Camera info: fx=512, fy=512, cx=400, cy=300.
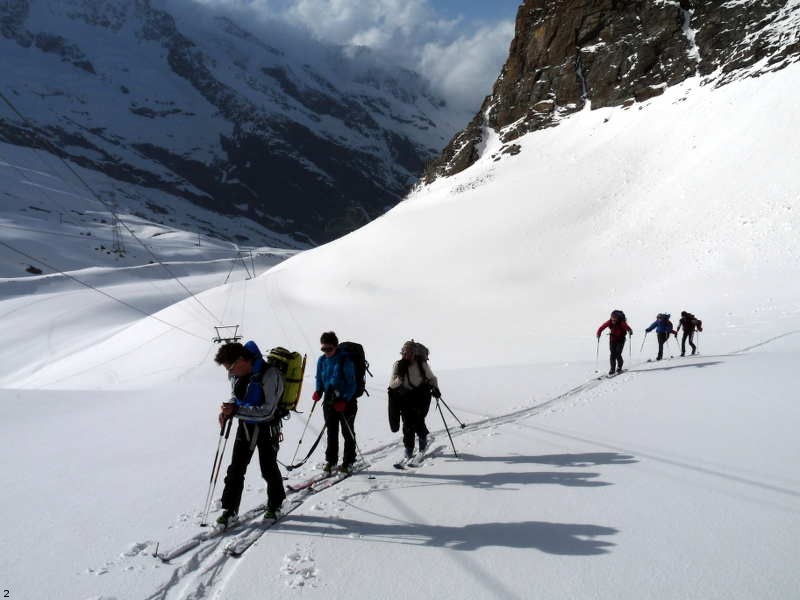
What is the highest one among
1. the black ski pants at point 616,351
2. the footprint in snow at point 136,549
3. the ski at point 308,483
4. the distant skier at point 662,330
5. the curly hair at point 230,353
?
the distant skier at point 662,330

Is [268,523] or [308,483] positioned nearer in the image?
[268,523]

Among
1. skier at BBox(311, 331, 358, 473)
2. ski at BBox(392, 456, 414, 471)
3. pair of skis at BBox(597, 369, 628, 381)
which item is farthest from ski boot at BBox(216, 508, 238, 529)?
pair of skis at BBox(597, 369, 628, 381)

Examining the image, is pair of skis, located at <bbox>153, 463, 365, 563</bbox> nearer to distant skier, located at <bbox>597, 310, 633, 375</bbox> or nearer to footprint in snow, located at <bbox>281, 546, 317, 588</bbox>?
footprint in snow, located at <bbox>281, 546, 317, 588</bbox>

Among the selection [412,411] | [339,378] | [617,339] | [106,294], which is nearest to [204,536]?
[339,378]

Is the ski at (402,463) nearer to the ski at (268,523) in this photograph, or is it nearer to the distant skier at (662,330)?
the ski at (268,523)

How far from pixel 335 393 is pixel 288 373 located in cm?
93

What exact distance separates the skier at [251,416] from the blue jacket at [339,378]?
1.17 metres

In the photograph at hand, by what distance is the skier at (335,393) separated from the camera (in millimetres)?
5914

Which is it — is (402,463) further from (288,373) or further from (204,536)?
(204,536)

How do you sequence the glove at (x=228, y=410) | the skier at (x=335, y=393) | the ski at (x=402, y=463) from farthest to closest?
the ski at (x=402, y=463) < the skier at (x=335, y=393) < the glove at (x=228, y=410)

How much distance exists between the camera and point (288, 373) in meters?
5.14

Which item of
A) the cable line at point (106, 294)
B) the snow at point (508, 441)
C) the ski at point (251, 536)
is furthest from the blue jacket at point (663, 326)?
the cable line at point (106, 294)

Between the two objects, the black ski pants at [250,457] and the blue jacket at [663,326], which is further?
the blue jacket at [663,326]

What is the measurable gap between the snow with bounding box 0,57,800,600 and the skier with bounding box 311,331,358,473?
16.6 inches
